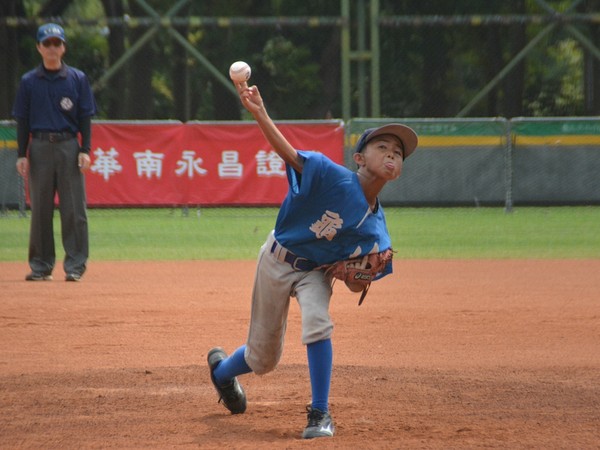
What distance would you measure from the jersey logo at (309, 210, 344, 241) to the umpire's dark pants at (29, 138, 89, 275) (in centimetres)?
536

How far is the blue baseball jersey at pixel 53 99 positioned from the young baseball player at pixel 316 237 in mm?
5137

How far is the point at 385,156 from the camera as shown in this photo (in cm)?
433

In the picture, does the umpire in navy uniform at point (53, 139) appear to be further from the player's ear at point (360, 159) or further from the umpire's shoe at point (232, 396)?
the player's ear at point (360, 159)

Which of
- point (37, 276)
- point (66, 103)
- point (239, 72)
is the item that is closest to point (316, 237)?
point (239, 72)

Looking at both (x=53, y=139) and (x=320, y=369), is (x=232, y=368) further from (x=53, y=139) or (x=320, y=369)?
(x=53, y=139)

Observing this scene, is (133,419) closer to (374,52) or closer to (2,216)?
(2,216)

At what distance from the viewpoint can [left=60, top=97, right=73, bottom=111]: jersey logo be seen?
29.9 ft

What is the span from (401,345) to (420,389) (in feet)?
4.35

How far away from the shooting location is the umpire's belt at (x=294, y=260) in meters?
4.37

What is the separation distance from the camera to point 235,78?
4.18 meters

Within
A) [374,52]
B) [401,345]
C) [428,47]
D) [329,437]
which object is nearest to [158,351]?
[401,345]

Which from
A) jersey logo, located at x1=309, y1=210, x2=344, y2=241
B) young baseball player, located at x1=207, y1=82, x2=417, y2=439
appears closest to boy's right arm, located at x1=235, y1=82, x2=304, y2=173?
young baseball player, located at x1=207, y1=82, x2=417, y2=439

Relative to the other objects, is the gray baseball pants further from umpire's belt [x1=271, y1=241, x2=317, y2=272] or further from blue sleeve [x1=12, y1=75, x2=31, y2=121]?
blue sleeve [x1=12, y1=75, x2=31, y2=121]

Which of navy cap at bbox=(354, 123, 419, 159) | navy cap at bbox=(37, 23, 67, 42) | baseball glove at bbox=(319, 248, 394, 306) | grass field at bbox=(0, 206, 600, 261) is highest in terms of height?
navy cap at bbox=(37, 23, 67, 42)
